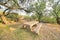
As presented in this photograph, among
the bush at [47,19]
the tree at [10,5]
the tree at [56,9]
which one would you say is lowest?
the bush at [47,19]

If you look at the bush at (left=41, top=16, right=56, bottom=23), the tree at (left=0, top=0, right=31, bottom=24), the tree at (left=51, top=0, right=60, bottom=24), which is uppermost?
the tree at (left=0, top=0, right=31, bottom=24)

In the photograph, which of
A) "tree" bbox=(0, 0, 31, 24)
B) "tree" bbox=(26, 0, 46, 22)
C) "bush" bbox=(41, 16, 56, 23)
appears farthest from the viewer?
"bush" bbox=(41, 16, 56, 23)

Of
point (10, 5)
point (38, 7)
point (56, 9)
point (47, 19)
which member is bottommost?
point (47, 19)

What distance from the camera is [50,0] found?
627 cm

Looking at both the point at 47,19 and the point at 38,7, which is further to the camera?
the point at 47,19

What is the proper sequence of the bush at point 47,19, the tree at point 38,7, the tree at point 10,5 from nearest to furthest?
the tree at point 10,5, the tree at point 38,7, the bush at point 47,19

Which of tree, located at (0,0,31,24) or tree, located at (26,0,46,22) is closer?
tree, located at (0,0,31,24)

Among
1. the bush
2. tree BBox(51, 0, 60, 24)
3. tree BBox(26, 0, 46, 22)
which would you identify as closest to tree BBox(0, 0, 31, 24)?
tree BBox(26, 0, 46, 22)

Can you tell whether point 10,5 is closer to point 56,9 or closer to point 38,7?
point 38,7

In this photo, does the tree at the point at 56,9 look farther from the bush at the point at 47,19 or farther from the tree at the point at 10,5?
A: the tree at the point at 10,5

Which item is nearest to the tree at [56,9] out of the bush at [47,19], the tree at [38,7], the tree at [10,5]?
the bush at [47,19]

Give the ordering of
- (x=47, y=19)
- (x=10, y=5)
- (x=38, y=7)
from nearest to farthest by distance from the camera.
Result: (x=10, y=5) < (x=38, y=7) < (x=47, y=19)

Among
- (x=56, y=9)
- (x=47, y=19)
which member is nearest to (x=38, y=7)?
(x=47, y=19)

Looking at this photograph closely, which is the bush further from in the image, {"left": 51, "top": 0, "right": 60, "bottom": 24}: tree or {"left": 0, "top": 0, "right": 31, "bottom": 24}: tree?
{"left": 0, "top": 0, "right": 31, "bottom": 24}: tree
